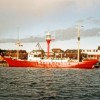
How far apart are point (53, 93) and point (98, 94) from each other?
15.9ft

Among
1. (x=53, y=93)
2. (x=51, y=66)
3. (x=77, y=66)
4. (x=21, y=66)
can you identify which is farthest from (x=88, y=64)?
(x=53, y=93)

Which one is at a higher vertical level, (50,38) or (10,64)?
(50,38)

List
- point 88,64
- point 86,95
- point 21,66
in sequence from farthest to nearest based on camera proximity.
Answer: point 21,66, point 88,64, point 86,95

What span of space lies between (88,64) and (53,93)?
96355 millimetres

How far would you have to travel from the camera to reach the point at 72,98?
36.0m

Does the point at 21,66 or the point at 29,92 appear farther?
the point at 21,66

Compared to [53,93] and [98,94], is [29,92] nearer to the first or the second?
[53,93]

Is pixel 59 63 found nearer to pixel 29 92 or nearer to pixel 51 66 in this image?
pixel 51 66

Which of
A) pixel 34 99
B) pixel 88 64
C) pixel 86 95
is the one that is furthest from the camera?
pixel 88 64

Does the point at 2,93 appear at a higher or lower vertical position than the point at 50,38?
lower

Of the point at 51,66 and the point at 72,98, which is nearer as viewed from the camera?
the point at 72,98

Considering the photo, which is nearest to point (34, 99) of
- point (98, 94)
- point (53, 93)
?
point (53, 93)

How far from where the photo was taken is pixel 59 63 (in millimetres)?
139000

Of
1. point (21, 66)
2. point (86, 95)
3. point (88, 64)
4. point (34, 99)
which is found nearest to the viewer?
point (34, 99)
